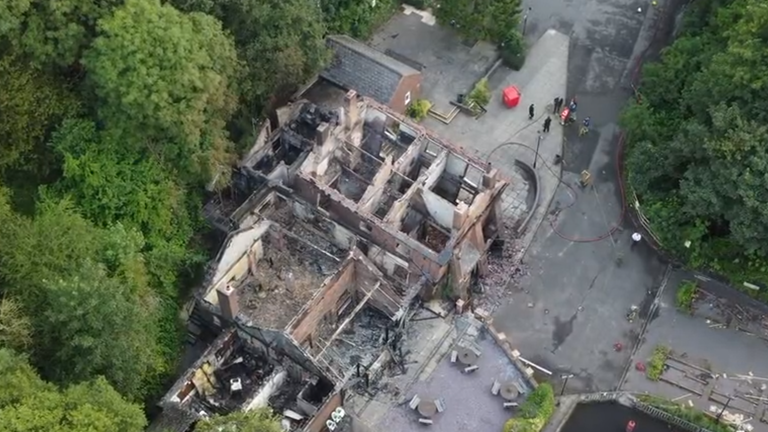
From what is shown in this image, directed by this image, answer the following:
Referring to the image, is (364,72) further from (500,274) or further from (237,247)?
(500,274)

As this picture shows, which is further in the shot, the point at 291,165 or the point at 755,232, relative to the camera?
the point at 291,165

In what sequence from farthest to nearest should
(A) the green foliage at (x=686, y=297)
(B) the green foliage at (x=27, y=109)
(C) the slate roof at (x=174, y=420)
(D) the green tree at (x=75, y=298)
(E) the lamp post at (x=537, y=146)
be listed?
(E) the lamp post at (x=537, y=146), (A) the green foliage at (x=686, y=297), (B) the green foliage at (x=27, y=109), (C) the slate roof at (x=174, y=420), (D) the green tree at (x=75, y=298)

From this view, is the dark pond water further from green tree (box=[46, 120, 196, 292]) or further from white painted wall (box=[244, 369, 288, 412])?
green tree (box=[46, 120, 196, 292])

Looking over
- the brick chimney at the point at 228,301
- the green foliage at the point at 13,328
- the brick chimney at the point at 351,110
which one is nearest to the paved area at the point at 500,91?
the brick chimney at the point at 351,110

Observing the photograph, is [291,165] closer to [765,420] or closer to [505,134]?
[505,134]

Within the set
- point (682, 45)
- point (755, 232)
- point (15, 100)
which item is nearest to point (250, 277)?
point (15, 100)

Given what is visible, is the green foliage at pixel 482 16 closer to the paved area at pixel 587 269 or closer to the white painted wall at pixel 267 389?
the paved area at pixel 587 269

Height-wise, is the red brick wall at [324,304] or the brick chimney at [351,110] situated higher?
the brick chimney at [351,110]

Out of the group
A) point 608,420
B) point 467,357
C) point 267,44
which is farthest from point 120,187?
point 608,420
